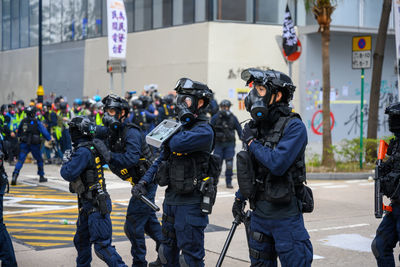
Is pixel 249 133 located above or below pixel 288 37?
below

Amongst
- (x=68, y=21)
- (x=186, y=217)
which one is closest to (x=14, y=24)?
(x=68, y=21)

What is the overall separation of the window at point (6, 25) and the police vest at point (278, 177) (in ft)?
123

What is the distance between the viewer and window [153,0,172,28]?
26.0 meters

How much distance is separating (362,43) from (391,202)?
427 inches

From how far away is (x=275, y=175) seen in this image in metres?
4.95

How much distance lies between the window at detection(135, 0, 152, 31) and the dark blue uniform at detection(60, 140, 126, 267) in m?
21.3

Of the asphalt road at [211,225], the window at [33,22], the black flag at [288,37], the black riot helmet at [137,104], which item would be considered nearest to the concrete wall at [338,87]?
the black flag at [288,37]

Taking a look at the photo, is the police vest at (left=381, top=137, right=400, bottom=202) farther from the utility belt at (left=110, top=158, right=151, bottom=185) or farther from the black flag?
the black flag

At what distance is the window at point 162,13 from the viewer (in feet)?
85.1

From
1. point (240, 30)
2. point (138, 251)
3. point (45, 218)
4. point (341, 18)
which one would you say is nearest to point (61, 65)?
point (240, 30)

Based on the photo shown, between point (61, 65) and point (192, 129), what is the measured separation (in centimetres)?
2867

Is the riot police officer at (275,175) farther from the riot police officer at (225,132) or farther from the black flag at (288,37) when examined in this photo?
the black flag at (288,37)

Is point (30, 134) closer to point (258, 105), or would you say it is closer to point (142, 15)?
point (258, 105)

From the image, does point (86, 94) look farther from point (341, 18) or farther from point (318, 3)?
point (318, 3)
